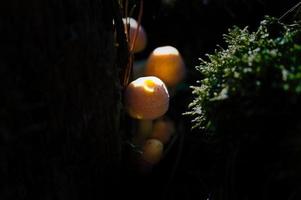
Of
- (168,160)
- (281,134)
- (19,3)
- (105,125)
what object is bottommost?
(168,160)

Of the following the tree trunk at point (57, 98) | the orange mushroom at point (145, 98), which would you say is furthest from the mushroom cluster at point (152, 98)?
the tree trunk at point (57, 98)

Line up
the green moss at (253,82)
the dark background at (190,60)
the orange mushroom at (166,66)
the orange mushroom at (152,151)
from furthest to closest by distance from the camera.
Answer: the orange mushroom at (166,66)
the orange mushroom at (152,151)
the dark background at (190,60)
the green moss at (253,82)

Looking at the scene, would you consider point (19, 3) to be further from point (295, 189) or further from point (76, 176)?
point (295, 189)

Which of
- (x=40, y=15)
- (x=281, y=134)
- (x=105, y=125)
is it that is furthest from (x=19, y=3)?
(x=281, y=134)

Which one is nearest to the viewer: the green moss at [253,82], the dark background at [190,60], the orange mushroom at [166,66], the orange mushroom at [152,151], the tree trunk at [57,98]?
the tree trunk at [57,98]

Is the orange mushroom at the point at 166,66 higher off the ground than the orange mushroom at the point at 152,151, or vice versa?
the orange mushroom at the point at 166,66

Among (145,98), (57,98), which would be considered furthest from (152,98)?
(57,98)

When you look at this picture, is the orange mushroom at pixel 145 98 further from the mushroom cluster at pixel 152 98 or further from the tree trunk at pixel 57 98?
the tree trunk at pixel 57 98
